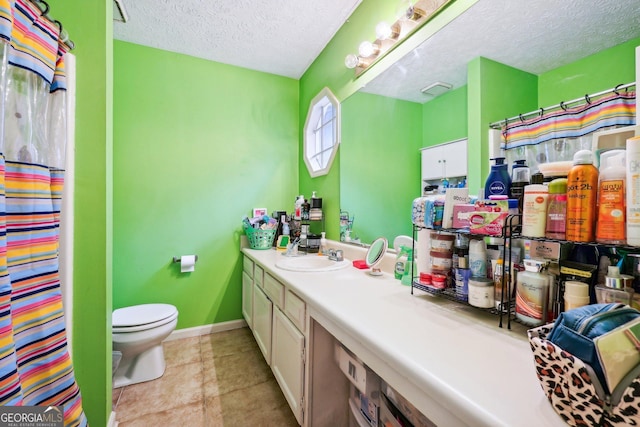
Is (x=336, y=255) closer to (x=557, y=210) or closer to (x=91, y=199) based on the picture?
(x=557, y=210)

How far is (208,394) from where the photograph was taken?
1529mm

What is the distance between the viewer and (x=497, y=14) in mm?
931

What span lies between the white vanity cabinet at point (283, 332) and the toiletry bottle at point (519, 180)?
0.84 m

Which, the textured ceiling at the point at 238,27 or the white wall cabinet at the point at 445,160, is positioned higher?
the textured ceiling at the point at 238,27

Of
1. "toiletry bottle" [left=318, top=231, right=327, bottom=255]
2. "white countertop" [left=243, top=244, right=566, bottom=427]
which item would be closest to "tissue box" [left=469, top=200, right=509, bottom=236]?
"white countertop" [left=243, top=244, right=566, bottom=427]

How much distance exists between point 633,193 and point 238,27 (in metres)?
2.27

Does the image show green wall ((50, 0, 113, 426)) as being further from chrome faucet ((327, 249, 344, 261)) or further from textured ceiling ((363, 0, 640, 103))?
textured ceiling ((363, 0, 640, 103))

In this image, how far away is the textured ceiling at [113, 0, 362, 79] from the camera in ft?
5.60

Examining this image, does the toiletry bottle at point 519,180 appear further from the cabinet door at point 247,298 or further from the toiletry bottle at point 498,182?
the cabinet door at point 247,298

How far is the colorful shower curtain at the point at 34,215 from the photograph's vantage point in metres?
0.80

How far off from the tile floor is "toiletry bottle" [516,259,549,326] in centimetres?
124

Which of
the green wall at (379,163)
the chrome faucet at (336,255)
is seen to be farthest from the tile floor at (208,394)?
the green wall at (379,163)

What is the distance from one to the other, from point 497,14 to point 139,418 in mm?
2429

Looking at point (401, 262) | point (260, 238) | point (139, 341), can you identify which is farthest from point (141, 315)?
point (401, 262)
